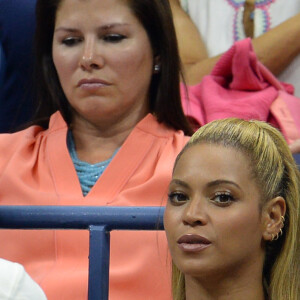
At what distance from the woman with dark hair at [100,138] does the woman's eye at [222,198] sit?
32 cm

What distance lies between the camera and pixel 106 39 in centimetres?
169

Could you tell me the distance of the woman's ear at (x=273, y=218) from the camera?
121cm

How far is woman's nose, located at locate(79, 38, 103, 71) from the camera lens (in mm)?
1648

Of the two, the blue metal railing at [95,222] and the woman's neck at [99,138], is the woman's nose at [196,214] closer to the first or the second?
the blue metal railing at [95,222]

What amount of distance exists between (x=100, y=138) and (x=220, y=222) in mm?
595

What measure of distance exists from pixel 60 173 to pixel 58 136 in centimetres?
11

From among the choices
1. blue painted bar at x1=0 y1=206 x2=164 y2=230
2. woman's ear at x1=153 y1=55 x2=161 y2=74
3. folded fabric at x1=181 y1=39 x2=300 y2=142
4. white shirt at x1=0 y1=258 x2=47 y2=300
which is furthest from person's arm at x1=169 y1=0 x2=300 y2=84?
white shirt at x1=0 y1=258 x2=47 y2=300

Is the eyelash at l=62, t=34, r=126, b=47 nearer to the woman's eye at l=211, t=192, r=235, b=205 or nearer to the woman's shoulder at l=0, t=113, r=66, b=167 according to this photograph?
the woman's shoulder at l=0, t=113, r=66, b=167

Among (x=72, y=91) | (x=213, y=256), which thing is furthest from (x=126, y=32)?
(x=213, y=256)

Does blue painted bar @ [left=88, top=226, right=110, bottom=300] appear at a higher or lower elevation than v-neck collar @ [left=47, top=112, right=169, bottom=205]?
higher

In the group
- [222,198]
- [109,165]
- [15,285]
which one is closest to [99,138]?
[109,165]

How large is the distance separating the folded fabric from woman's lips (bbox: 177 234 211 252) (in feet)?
2.34

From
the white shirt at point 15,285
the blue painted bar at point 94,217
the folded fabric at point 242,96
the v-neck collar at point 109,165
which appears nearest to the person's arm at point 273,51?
the folded fabric at point 242,96

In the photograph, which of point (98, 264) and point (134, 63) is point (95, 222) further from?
point (134, 63)
